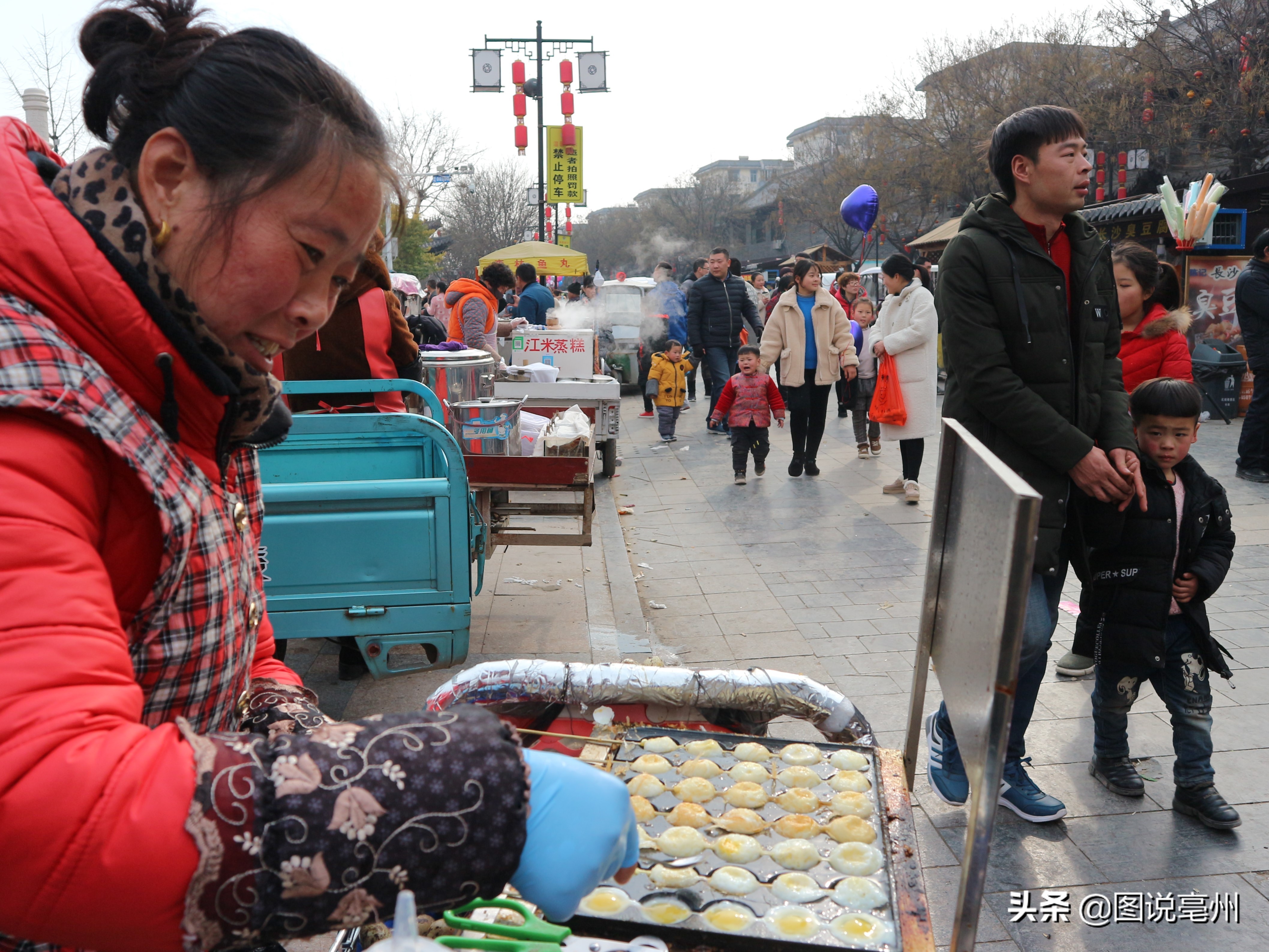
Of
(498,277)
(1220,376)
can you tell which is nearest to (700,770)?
(498,277)

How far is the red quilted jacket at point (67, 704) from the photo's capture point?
27.1 inches

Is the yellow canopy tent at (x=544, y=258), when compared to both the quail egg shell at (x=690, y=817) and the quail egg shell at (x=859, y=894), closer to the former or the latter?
the quail egg shell at (x=690, y=817)

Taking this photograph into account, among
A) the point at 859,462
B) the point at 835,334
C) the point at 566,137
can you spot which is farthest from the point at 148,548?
the point at 566,137

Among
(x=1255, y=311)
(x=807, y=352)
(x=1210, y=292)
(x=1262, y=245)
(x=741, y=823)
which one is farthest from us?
(x=1210, y=292)

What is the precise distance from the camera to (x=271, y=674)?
4.82 feet

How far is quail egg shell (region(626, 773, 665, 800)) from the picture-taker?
6.65ft

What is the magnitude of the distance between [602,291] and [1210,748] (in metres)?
16.1

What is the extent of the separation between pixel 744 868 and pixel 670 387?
32.7 ft

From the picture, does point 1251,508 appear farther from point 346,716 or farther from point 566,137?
point 566,137

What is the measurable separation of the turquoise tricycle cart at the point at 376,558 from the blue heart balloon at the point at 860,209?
10.3m

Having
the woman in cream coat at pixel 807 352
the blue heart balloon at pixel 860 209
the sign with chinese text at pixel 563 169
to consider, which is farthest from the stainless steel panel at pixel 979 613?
the sign with chinese text at pixel 563 169

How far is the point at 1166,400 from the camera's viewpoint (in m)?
3.24

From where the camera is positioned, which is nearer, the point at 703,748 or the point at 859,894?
the point at 859,894

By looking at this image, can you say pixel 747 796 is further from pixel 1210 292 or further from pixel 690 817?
pixel 1210 292
